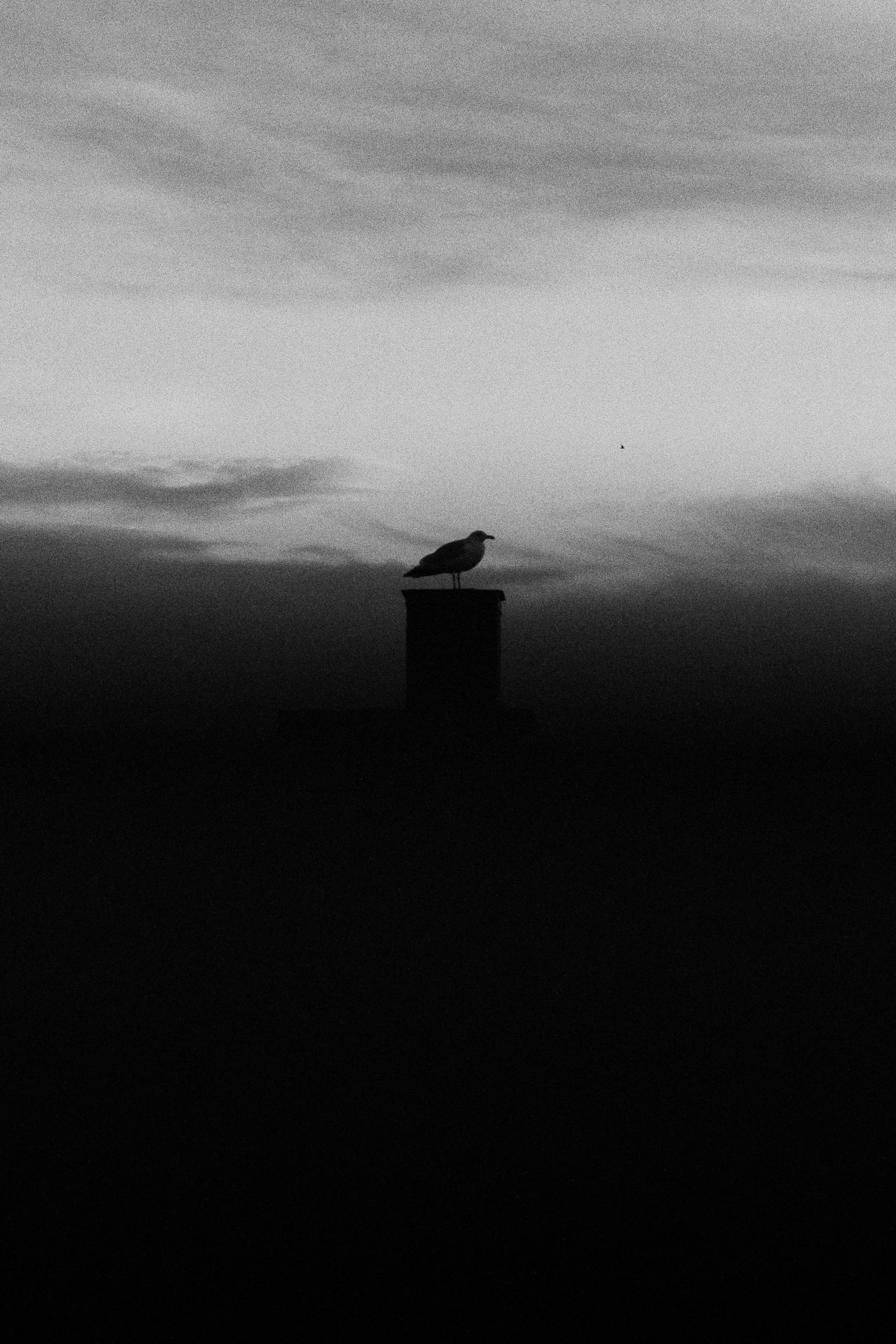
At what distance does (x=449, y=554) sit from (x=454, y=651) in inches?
55.8

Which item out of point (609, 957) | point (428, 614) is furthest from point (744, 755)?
point (609, 957)

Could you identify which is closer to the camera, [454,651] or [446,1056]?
[446,1056]

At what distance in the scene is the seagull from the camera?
22453 mm

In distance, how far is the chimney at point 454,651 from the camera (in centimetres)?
2203

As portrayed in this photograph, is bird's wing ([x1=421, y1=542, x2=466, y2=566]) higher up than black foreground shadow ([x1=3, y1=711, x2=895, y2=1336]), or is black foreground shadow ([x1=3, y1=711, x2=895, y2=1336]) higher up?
bird's wing ([x1=421, y1=542, x2=466, y2=566])

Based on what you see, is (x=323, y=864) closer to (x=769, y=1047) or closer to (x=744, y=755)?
(x=769, y=1047)

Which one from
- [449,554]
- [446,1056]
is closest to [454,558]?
[449,554]

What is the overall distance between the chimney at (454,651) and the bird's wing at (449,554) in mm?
514

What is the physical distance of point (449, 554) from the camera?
22.4m

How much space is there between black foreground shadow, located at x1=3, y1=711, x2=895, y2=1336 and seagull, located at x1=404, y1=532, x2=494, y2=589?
2.25 meters

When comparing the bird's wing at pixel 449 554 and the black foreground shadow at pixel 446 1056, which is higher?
the bird's wing at pixel 449 554

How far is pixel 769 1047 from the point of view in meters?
10.5

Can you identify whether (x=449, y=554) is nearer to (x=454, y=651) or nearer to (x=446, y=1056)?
(x=454, y=651)

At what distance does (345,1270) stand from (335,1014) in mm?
4373
